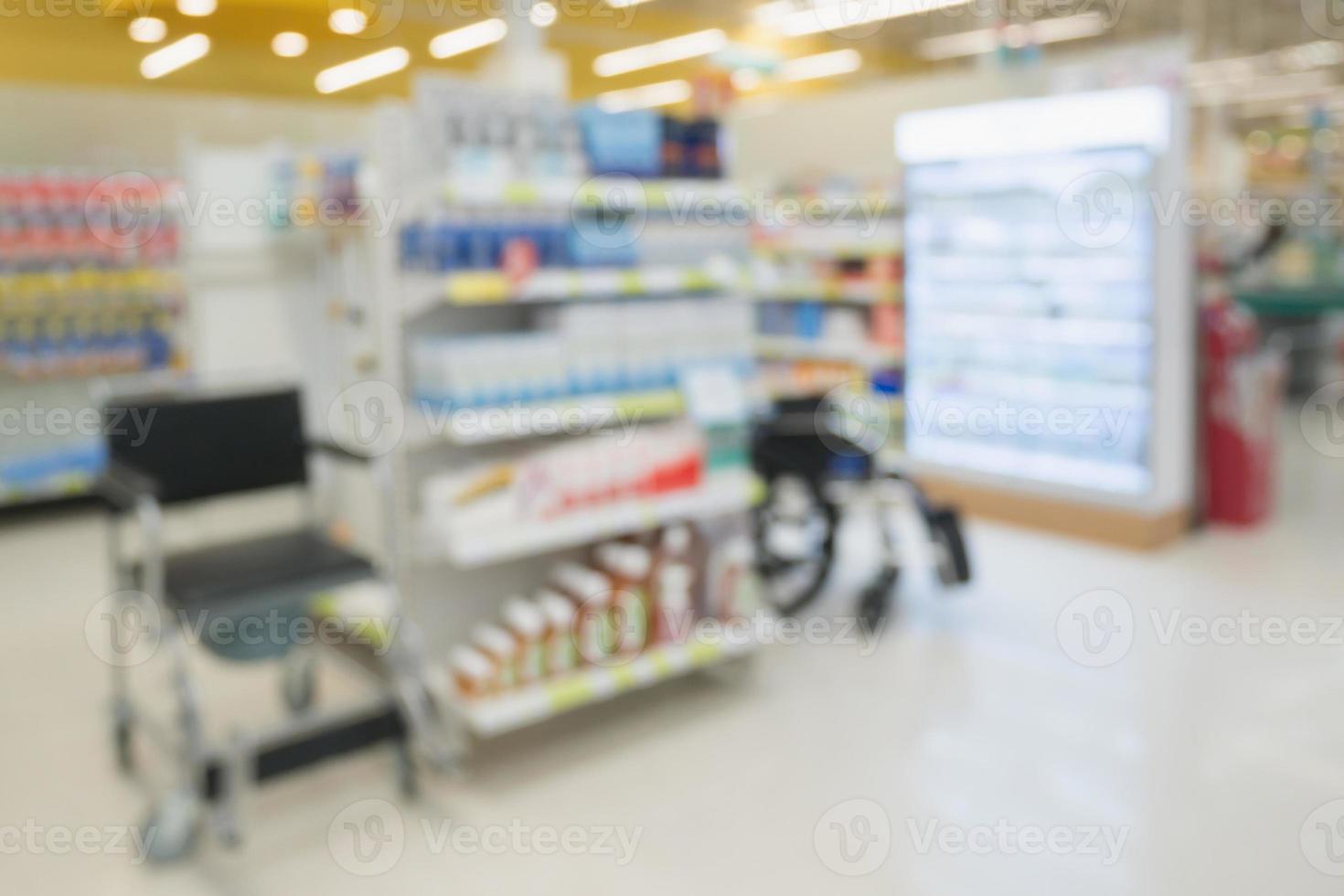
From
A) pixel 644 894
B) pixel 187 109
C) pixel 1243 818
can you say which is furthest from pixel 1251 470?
pixel 187 109

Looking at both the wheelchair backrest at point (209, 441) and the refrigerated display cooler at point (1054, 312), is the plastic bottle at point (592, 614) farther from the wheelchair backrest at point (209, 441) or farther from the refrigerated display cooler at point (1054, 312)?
the refrigerated display cooler at point (1054, 312)

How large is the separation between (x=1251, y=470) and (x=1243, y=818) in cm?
331

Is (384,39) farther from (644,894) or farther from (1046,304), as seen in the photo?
(644,894)

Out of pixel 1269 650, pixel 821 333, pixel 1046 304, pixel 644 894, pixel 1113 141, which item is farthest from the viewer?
pixel 821 333

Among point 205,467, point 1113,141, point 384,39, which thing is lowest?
point 205,467

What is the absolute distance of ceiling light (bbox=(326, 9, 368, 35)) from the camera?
521 inches

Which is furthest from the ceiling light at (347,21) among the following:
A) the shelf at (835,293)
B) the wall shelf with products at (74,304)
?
the shelf at (835,293)

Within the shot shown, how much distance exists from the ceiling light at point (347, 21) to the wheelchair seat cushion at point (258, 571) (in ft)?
37.9

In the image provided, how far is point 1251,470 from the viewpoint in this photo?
5.74 meters

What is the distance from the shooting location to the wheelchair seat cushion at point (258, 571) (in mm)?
2887

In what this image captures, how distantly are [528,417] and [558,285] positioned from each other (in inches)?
16.1

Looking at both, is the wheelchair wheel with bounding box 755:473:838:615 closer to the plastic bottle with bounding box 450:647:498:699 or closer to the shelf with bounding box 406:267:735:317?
the shelf with bounding box 406:267:735:317

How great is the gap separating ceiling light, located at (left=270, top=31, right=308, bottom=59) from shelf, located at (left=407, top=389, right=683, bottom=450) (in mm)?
12004

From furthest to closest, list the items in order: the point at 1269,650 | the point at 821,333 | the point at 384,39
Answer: the point at 384,39, the point at 821,333, the point at 1269,650
